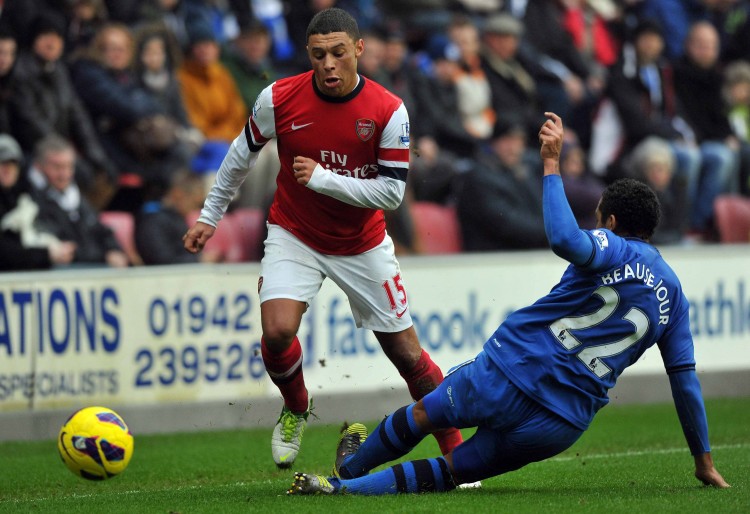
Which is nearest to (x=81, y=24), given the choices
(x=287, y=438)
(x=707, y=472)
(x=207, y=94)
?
(x=207, y=94)

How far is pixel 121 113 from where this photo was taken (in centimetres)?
1320

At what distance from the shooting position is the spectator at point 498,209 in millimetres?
14344

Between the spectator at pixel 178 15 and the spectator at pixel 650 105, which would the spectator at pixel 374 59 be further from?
the spectator at pixel 650 105

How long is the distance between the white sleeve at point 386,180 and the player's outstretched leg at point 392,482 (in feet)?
5.13

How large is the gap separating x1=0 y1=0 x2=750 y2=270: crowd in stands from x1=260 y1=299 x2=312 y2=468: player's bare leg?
4785 mm

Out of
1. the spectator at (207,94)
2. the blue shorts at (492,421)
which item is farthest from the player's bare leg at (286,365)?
the spectator at (207,94)

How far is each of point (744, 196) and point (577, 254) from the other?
1190 cm

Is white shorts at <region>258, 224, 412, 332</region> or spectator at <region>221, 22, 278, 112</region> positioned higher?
spectator at <region>221, 22, 278, 112</region>

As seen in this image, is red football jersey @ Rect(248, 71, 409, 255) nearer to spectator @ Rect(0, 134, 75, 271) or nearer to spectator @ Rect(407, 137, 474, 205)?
spectator @ Rect(0, 134, 75, 271)

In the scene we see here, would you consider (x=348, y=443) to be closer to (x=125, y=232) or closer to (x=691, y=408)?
(x=691, y=408)

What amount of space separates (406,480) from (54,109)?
7.43m

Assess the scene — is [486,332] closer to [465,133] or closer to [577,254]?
[465,133]

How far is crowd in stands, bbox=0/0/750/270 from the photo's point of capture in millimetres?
12578

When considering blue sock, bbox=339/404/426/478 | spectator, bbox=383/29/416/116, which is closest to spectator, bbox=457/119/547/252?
spectator, bbox=383/29/416/116
